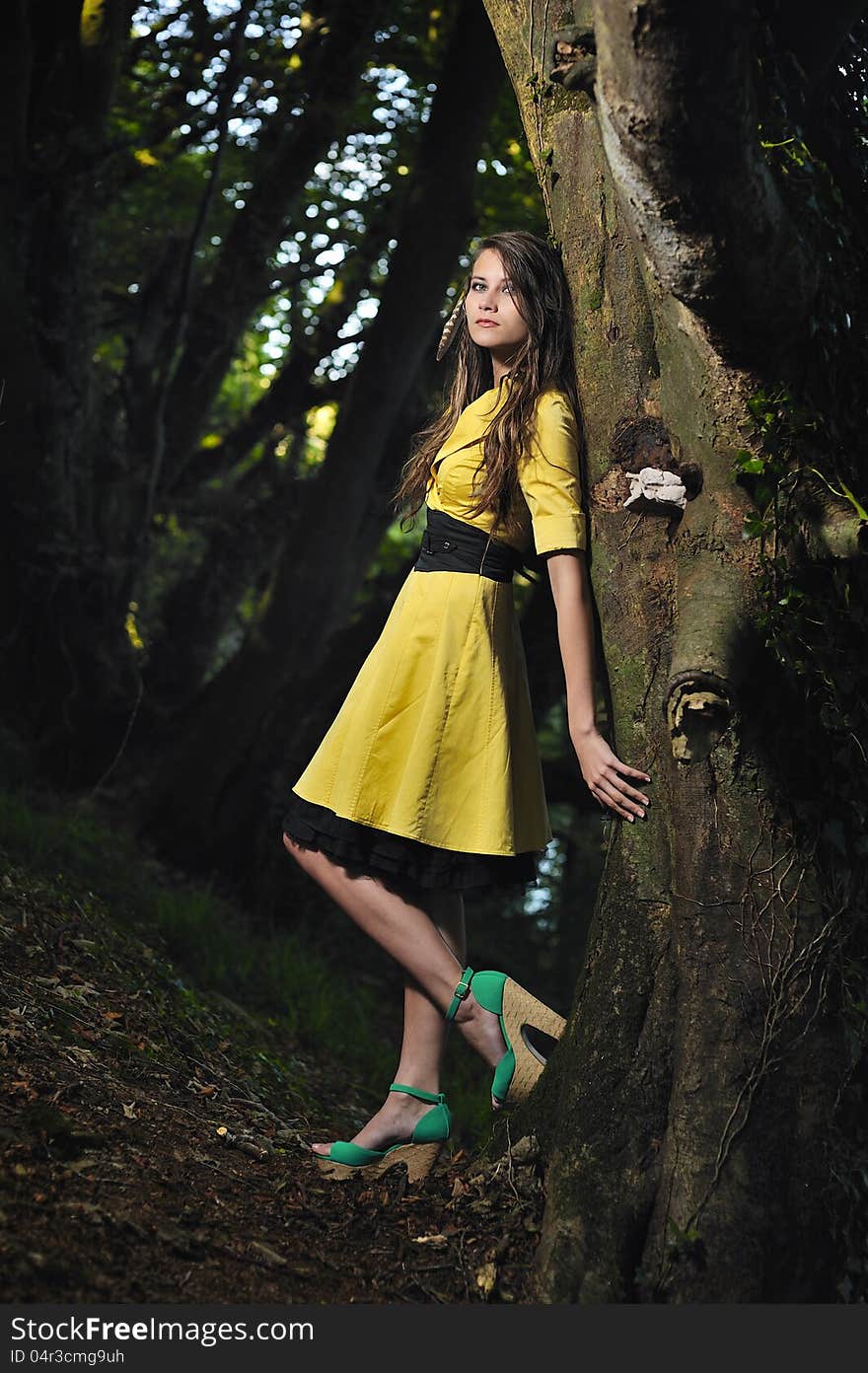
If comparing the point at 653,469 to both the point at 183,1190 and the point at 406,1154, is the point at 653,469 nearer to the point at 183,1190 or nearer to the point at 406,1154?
the point at 406,1154

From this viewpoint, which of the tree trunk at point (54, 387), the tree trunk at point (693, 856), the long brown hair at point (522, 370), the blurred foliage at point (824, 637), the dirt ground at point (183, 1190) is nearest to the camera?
the dirt ground at point (183, 1190)

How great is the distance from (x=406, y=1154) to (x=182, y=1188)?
2.12ft

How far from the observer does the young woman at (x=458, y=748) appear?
3.12m

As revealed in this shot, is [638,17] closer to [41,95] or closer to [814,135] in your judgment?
[814,135]

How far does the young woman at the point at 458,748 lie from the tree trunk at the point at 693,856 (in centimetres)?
22

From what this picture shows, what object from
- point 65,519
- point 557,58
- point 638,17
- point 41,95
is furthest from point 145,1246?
point 41,95

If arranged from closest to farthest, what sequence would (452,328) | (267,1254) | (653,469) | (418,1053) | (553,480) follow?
(267,1254) → (653,469) → (553,480) → (418,1053) → (452,328)

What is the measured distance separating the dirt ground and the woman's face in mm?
2073

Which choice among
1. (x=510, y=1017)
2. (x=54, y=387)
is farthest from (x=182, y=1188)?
(x=54, y=387)

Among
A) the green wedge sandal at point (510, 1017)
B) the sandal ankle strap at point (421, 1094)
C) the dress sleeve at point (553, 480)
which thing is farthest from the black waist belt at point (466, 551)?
the sandal ankle strap at point (421, 1094)

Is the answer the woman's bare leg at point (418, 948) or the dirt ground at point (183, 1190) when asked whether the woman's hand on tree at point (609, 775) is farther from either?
the dirt ground at point (183, 1190)

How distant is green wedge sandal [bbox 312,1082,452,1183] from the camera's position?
3156 millimetres

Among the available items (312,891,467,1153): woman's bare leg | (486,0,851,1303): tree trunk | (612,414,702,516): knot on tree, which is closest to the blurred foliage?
(486,0,851,1303): tree trunk

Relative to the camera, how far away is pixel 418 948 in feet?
10.6
